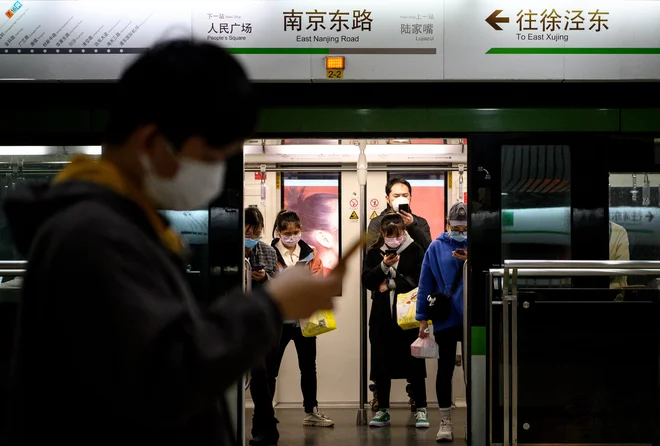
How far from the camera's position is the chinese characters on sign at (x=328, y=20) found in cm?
540

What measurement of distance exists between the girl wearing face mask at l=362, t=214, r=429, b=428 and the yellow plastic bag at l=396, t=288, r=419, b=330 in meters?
0.10

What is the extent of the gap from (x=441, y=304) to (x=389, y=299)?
0.85 metres

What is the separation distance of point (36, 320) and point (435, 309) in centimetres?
555

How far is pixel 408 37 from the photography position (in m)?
5.40

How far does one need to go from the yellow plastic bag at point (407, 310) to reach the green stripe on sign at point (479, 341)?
64.5 inches

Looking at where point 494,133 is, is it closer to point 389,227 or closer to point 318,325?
point 389,227

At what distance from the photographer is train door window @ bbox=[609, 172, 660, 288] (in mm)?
5559

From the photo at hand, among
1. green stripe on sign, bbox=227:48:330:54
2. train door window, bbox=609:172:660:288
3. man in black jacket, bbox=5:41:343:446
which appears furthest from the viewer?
train door window, bbox=609:172:660:288

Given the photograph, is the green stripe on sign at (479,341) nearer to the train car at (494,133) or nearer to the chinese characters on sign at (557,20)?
the train car at (494,133)

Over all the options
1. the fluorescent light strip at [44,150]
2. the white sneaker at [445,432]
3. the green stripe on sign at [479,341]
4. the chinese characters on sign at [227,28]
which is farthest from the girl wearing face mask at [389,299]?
the fluorescent light strip at [44,150]

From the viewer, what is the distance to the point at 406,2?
539 cm

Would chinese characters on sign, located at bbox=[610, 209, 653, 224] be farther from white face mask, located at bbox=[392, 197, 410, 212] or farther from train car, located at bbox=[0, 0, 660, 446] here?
white face mask, located at bbox=[392, 197, 410, 212]

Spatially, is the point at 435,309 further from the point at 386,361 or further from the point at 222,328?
the point at 222,328

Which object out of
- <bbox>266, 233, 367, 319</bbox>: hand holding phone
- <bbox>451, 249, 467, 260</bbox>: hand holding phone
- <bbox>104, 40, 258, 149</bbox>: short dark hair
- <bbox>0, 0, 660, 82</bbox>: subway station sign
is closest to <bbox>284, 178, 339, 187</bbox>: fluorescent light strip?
<bbox>451, 249, 467, 260</bbox>: hand holding phone
